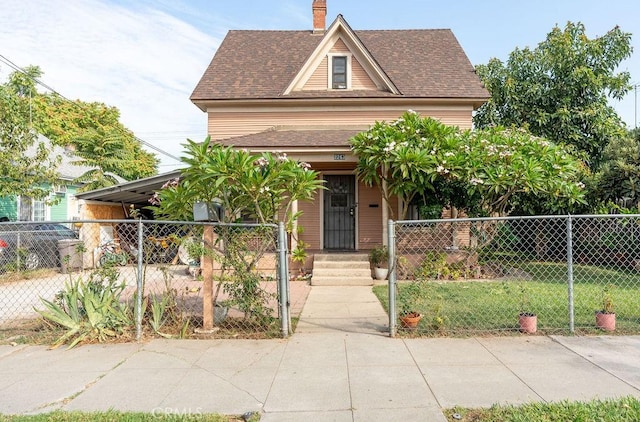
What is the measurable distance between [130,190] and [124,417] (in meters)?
11.0

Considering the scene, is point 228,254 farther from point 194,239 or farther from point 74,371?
point 74,371

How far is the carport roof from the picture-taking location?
12781mm

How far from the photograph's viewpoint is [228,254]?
6.05 meters

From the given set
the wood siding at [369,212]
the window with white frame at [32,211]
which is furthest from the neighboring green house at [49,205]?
the wood siding at [369,212]

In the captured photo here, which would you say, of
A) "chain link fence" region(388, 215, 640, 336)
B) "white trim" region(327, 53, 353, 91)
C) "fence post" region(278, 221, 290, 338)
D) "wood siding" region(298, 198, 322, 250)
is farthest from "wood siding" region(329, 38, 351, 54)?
"fence post" region(278, 221, 290, 338)

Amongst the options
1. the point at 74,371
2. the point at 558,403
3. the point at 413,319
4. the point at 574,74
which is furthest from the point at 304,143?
the point at 574,74

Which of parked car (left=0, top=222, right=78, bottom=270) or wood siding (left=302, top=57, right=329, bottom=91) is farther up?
wood siding (left=302, top=57, right=329, bottom=91)

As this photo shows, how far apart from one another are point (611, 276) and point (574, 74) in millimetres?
10763

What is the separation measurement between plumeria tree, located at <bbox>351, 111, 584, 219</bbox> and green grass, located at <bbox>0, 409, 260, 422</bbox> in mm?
7607

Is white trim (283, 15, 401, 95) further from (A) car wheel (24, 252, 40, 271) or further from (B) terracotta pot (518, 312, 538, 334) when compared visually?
(B) terracotta pot (518, 312, 538, 334)

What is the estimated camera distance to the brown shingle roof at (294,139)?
39.3 feet

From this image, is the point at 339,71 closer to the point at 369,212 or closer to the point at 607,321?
the point at 369,212

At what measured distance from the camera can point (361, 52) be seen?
14.1 m

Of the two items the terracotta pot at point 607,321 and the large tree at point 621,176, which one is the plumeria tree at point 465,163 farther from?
the terracotta pot at point 607,321
